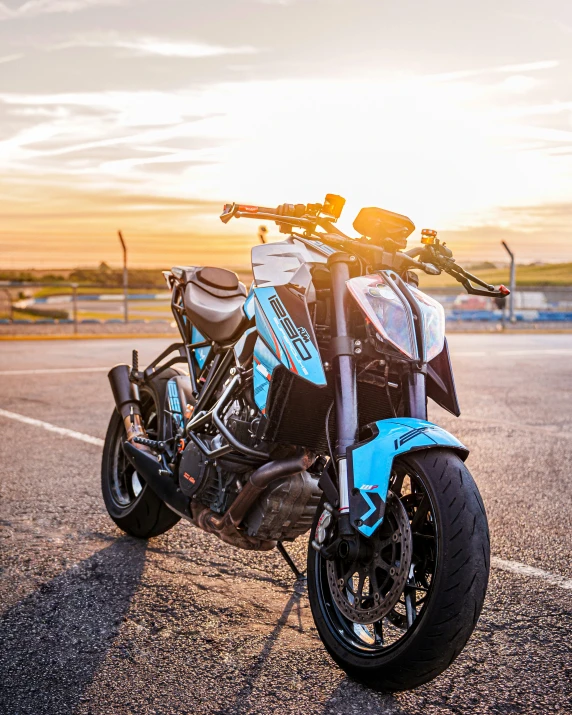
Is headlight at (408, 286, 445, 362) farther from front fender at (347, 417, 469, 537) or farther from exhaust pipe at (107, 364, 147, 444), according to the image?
exhaust pipe at (107, 364, 147, 444)

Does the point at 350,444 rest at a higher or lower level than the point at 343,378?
lower

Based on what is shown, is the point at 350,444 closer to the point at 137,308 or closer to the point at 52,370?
the point at 52,370

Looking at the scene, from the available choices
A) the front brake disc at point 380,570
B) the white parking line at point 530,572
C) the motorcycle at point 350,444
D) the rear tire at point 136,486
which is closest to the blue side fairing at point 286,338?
the motorcycle at point 350,444

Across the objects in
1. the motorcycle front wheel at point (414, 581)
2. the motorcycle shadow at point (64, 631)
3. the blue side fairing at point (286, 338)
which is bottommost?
the motorcycle shadow at point (64, 631)

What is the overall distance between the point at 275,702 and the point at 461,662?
29.8 inches

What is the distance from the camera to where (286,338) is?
3.33 meters

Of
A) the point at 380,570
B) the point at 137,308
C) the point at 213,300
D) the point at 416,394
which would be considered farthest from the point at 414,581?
the point at 137,308

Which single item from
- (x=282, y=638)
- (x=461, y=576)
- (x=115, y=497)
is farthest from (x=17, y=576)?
(x=461, y=576)

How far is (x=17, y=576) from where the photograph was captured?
4180mm

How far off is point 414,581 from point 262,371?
1.01m

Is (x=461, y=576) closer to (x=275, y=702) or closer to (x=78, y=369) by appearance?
(x=275, y=702)

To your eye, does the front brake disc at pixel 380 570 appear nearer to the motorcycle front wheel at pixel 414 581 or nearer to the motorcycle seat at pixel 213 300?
the motorcycle front wheel at pixel 414 581

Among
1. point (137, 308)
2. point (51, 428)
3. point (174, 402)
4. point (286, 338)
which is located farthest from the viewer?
point (137, 308)

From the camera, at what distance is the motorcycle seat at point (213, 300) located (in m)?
4.22
